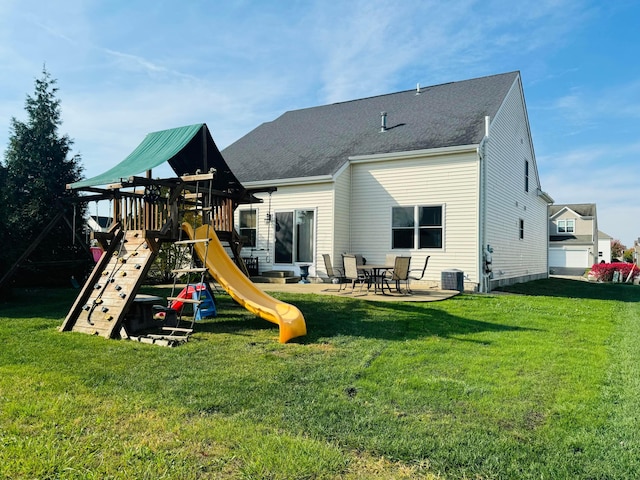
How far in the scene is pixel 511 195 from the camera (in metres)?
15.6

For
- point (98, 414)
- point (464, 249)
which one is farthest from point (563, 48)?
point (98, 414)

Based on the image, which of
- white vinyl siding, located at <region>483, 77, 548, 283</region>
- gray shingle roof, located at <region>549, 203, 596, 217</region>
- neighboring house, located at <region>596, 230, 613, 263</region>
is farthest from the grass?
neighboring house, located at <region>596, 230, 613, 263</region>

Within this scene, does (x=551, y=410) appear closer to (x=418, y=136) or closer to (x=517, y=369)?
(x=517, y=369)

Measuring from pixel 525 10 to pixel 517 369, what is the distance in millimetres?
10767

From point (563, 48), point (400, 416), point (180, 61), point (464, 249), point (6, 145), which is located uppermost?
point (563, 48)

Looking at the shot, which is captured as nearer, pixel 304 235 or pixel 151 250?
pixel 151 250

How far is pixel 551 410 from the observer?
3400 mm

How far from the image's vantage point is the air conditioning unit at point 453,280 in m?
11.7

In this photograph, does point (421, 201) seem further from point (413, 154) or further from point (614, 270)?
point (614, 270)

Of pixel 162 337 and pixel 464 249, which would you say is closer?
pixel 162 337

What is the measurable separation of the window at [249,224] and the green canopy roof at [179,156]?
624cm

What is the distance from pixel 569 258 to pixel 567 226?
426cm

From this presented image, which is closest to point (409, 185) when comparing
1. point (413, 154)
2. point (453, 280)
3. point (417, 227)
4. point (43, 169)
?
point (413, 154)

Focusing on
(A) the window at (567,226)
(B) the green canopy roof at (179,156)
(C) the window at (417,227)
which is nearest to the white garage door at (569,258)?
(A) the window at (567,226)
